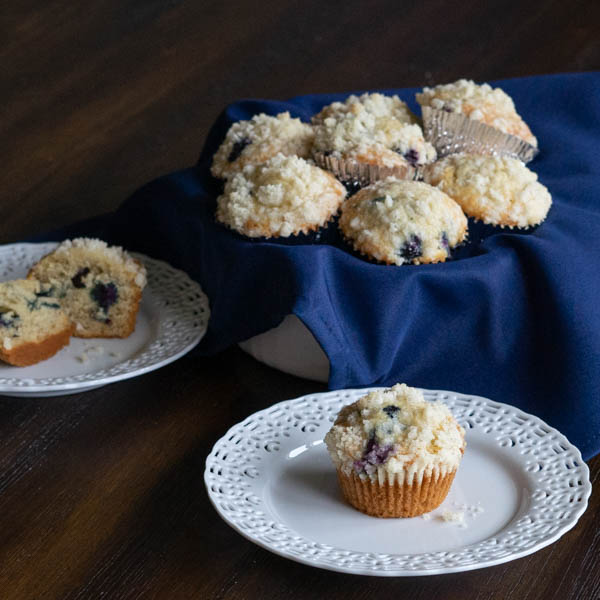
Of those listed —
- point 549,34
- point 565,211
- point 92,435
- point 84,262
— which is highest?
point 84,262

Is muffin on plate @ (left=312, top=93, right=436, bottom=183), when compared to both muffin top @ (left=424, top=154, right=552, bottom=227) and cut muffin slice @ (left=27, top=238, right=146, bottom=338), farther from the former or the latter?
cut muffin slice @ (left=27, top=238, right=146, bottom=338)

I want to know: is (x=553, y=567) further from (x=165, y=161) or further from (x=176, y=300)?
(x=165, y=161)

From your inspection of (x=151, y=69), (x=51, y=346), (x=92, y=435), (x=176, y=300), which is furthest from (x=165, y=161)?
(x=92, y=435)

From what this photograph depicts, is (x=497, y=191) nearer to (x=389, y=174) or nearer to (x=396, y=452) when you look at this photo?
(x=389, y=174)

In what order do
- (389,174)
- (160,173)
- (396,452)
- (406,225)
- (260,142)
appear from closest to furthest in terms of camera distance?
(396,452)
(406,225)
(389,174)
(260,142)
(160,173)

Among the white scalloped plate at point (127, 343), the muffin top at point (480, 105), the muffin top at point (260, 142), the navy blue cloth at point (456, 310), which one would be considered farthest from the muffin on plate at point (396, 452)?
the muffin top at point (480, 105)

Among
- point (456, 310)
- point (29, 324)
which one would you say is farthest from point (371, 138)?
point (29, 324)
